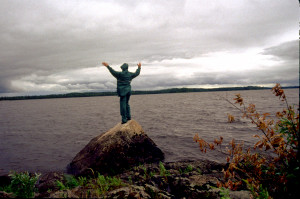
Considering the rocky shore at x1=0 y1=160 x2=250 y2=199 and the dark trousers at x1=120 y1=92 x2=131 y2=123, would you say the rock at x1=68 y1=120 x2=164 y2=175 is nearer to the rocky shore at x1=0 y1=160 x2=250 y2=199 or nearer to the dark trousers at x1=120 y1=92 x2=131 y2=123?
the dark trousers at x1=120 y1=92 x2=131 y2=123

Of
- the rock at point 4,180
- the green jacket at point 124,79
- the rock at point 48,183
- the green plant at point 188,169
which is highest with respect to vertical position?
the green jacket at point 124,79

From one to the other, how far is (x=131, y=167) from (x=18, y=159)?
8628 millimetres

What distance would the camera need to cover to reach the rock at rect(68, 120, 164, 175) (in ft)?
29.9

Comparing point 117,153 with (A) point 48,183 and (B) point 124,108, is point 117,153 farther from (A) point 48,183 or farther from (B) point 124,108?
(A) point 48,183

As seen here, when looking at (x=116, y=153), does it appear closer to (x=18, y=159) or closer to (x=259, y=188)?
(x=259, y=188)

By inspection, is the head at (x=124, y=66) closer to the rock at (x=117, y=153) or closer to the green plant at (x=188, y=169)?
the rock at (x=117, y=153)

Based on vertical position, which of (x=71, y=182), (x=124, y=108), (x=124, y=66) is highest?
(x=124, y=66)

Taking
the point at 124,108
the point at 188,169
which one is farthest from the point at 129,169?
the point at 124,108

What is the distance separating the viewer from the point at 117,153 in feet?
30.6

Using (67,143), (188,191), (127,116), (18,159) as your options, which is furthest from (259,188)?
(67,143)

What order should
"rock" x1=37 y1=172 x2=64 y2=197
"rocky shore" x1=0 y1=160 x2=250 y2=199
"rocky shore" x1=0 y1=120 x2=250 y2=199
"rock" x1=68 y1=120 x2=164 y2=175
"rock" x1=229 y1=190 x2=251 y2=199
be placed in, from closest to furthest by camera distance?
"rocky shore" x1=0 y1=160 x2=250 y2=199 < "rock" x1=229 y1=190 x2=251 y2=199 < "rocky shore" x1=0 y1=120 x2=250 y2=199 < "rock" x1=37 y1=172 x2=64 y2=197 < "rock" x1=68 y1=120 x2=164 y2=175

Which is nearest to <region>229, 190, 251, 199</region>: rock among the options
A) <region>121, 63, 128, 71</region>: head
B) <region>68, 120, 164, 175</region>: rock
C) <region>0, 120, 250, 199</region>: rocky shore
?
<region>0, 120, 250, 199</region>: rocky shore

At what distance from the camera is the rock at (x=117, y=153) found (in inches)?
359

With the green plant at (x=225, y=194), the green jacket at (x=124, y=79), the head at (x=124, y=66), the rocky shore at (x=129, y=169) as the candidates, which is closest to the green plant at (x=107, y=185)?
the rocky shore at (x=129, y=169)
